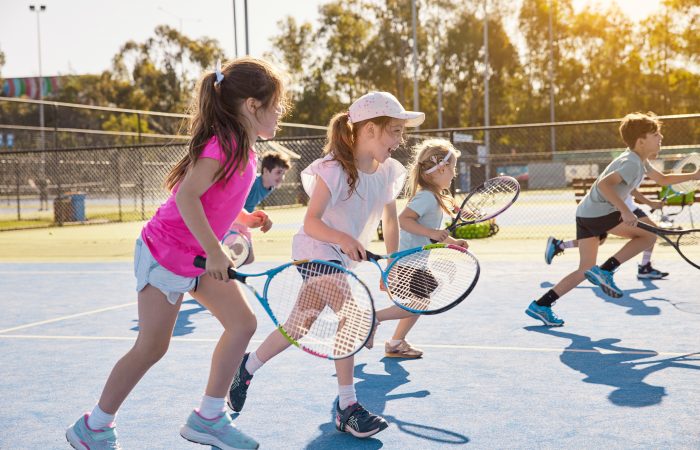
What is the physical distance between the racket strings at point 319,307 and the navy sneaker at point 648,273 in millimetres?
5612

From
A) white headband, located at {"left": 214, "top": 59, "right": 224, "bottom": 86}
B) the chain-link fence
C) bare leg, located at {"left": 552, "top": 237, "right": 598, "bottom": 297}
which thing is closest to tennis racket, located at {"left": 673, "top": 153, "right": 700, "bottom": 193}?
bare leg, located at {"left": 552, "top": 237, "right": 598, "bottom": 297}

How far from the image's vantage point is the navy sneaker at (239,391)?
401 cm

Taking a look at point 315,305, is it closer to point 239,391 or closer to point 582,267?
point 239,391

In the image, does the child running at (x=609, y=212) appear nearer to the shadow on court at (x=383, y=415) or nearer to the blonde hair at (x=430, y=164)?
the blonde hair at (x=430, y=164)

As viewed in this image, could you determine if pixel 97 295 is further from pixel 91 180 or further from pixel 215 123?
pixel 91 180

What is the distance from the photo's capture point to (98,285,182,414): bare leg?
126 inches

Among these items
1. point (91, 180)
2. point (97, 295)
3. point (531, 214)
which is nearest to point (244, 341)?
point (97, 295)

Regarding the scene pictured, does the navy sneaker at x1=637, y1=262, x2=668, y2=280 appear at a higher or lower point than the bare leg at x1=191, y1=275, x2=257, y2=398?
lower

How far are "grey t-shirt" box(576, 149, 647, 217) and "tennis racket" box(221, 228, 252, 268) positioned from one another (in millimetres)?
2560

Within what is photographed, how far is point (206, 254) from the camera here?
10.2 ft

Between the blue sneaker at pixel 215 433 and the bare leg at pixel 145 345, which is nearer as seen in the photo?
the bare leg at pixel 145 345

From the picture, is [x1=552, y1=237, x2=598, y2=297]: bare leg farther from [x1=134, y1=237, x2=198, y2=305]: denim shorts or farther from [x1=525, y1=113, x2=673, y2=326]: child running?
[x1=134, y1=237, x2=198, y2=305]: denim shorts

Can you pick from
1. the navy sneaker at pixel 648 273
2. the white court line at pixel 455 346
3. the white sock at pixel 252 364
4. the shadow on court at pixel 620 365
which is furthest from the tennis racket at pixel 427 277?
the navy sneaker at pixel 648 273

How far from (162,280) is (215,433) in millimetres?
624
